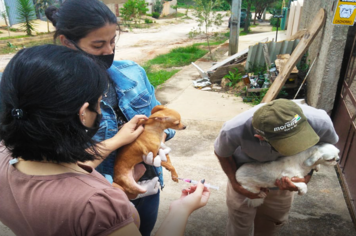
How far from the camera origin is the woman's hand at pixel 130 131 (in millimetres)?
1705

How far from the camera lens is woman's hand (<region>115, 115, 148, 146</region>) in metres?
1.71

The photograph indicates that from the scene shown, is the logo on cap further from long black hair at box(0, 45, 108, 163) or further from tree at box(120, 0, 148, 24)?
tree at box(120, 0, 148, 24)

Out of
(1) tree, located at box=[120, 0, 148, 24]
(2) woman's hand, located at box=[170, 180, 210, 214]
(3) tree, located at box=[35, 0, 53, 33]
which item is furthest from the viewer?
(1) tree, located at box=[120, 0, 148, 24]

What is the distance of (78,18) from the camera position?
1.55 meters

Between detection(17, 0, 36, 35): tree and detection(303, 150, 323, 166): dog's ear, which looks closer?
detection(303, 150, 323, 166): dog's ear

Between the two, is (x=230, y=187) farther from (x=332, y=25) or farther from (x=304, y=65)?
(x=304, y=65)

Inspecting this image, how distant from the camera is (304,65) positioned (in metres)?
6.00

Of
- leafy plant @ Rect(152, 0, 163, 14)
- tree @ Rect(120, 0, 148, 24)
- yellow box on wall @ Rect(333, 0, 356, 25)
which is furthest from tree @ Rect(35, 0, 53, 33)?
yellow box on wall @ Rect(333, 0, 356, 25)

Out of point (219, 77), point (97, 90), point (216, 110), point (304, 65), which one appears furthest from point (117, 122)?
point (219, 77)

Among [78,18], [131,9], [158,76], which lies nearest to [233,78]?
[158,76]

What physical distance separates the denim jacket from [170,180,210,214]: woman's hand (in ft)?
1.37

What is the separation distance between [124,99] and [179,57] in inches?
424

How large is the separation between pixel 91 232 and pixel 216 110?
219 inches

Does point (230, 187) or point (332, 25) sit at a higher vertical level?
point (332, 25)
